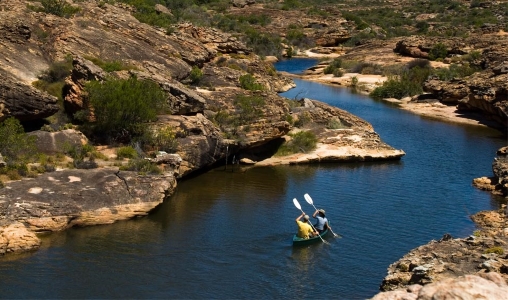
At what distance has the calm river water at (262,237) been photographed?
2305cm

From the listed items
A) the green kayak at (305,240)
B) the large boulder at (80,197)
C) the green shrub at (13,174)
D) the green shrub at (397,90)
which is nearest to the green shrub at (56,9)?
the large boulder at (80,197)

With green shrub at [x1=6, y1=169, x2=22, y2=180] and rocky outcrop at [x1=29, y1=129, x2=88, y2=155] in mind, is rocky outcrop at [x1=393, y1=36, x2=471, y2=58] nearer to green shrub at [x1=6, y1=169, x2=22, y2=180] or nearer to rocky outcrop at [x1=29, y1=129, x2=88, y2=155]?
rocky outcrop at [x1=29, y1=129, x2=88, y2=155]

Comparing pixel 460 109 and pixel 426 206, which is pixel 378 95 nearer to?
pixel 460 109

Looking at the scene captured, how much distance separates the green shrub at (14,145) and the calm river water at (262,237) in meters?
5.36

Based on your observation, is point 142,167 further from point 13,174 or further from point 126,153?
point 13,174

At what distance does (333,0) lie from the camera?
181625 mm

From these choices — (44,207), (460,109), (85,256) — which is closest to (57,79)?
(44,207)

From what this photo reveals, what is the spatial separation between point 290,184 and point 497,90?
26314 mm

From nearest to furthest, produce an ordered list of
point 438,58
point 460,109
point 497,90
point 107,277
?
point 107,277, point 497,90, point 460,109, point 438,58

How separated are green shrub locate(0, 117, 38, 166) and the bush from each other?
4.84 metres

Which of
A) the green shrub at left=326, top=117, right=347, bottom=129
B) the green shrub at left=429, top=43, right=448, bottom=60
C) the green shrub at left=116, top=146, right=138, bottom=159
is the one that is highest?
the green shrub at left=429, top=43, right=448, bottom=60

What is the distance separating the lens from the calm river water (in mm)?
23047

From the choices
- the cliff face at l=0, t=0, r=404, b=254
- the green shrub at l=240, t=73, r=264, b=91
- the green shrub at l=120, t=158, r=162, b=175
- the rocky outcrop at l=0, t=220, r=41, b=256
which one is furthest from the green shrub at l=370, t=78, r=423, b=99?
the rocky outcrop at l=0, t=220, r=41, b=256

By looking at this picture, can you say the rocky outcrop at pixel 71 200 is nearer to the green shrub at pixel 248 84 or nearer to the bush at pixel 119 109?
the bush at pixel 119 109
